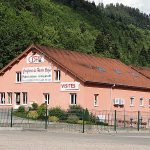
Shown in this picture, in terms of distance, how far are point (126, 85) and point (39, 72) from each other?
29.0ft

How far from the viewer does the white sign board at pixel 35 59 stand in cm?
5076

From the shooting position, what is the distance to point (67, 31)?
4678 inches

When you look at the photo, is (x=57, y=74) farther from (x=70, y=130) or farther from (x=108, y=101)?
(x=70, y=130)

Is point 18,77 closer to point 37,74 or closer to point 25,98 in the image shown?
point 25,98

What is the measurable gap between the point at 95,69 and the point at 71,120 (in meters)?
14.6

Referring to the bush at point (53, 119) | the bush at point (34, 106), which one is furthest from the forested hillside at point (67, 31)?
the bush at point (53, 119)

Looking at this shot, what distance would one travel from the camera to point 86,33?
424 feet

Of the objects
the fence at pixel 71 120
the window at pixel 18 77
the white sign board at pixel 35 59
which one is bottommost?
the fence at pixel 71 120

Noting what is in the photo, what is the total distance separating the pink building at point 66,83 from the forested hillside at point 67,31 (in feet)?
33.1

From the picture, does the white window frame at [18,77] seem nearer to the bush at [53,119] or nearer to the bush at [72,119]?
the bush at [72,119]

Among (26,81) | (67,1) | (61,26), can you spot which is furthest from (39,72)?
(67,1)

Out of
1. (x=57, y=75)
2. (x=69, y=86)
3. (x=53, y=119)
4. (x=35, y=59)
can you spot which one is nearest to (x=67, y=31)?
(x=35, y=59)

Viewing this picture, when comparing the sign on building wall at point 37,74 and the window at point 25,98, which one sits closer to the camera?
the sign on building wall at point 37,74

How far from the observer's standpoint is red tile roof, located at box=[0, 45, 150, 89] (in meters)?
48.2
